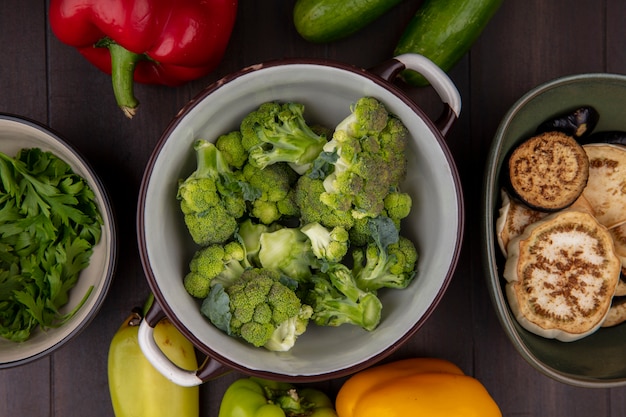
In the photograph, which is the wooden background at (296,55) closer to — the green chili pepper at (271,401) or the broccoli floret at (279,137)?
the green chili pepper at (271,401)

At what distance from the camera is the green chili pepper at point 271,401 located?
41.3 inches

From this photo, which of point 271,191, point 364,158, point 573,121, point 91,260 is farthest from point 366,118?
point 91,260

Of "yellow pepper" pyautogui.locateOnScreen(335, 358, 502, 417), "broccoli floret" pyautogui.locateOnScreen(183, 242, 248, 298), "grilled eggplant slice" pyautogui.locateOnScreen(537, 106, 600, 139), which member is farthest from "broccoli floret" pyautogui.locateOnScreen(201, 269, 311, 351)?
"grilled eggplant slice" pyautogui.locateOnScreen(537, 106, 600, 139)

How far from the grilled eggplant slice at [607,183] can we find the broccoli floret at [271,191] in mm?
526

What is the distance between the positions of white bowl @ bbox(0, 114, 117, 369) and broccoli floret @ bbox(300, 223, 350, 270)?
324 millimetres

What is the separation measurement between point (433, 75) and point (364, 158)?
0.49ft

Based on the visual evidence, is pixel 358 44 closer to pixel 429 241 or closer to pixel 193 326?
pixel 429 241

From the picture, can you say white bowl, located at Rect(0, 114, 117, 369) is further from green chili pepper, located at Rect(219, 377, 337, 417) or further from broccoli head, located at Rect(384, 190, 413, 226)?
Answer: broccoli head, located at Rect(384, 190, 413, 226)

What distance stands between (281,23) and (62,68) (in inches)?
15.8

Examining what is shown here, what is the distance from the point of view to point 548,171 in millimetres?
1019

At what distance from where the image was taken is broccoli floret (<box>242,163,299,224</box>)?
3.00 ft

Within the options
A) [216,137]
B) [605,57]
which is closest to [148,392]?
[216,137]

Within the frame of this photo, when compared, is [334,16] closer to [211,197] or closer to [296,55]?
[296,55]

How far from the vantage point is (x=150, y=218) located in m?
0.85
